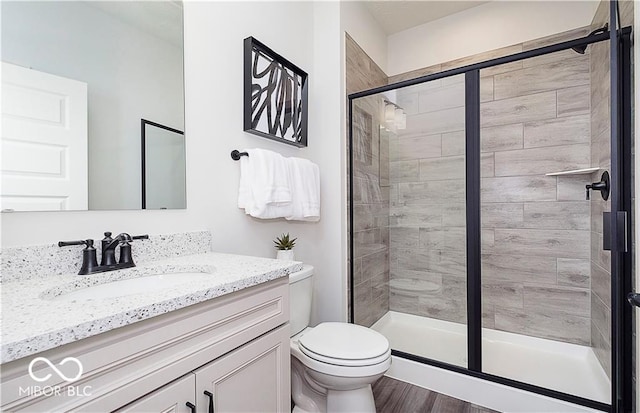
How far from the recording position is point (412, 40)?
9.15 ft

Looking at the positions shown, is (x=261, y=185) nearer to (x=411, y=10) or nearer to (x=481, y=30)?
(x=411, y=10)

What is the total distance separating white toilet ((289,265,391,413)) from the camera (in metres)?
1.31

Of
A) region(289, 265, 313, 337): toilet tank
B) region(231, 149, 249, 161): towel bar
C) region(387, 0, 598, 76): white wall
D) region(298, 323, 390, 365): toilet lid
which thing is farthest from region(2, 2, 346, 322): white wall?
region(387, 0, 598, 76): white wall

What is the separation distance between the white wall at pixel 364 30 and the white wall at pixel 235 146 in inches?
4.7

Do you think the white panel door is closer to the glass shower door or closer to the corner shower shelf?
the glass shower door

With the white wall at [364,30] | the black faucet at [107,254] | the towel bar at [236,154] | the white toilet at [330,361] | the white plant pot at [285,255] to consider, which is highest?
the white wall at [364,30]

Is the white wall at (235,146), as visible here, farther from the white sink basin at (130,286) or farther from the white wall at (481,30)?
the white wall at (481,30)

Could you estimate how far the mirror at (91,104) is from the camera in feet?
2.99

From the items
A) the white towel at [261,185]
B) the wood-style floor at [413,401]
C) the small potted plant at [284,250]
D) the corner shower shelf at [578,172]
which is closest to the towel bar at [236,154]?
the white towel at [261,185]

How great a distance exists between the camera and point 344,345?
1.42 meters

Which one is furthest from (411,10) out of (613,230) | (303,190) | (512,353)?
(512,353)

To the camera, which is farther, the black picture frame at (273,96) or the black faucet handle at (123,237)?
the black picture frame at (273,96)

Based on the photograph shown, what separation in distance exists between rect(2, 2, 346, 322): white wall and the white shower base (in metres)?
0.58

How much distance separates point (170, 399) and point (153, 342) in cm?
15
